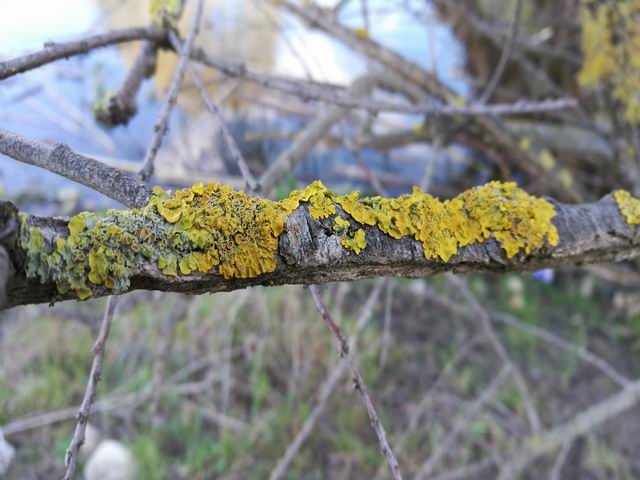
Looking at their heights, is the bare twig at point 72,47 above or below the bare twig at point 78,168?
above

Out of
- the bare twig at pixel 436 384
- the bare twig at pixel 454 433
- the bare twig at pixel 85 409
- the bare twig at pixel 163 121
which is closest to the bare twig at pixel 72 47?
the bare twig at pixel 163 121

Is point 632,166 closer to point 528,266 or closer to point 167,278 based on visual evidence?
point 528,266

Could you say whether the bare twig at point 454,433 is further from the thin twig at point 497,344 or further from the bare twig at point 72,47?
the bare twig at point 72,47

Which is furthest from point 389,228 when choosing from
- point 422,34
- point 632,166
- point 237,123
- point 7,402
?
point 422,34

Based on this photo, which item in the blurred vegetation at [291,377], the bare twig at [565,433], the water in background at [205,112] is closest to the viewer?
the bare twig at [565,433]

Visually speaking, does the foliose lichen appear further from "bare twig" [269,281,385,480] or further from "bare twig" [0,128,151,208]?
"bare twig" [269,281,385,480]

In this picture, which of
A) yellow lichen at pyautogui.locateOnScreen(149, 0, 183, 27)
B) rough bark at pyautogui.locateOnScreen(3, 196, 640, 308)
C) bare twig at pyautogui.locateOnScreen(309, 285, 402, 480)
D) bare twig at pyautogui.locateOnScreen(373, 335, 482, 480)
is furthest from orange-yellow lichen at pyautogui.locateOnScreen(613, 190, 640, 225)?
bare twig at pyautogui.locateOnScreen(373, 335, 482, 480)
